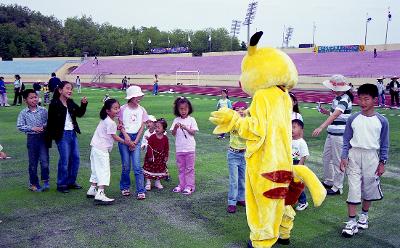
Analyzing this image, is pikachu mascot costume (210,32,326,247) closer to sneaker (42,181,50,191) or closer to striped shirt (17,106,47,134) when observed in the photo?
striped shirt (17,106,47,134)

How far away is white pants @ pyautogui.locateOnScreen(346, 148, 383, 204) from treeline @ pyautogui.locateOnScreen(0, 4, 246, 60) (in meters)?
74.5

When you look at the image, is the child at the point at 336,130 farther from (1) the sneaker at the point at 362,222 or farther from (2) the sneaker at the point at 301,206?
(1) the sneaker at the point at 362,222

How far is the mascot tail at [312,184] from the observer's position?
4.29m

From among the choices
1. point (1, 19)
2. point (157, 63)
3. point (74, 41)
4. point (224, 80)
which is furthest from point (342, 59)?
point (1, 19)

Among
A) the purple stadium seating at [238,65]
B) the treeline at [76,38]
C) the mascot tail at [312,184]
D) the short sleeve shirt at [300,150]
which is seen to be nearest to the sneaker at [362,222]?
the short sleeve shirt at [300,150]

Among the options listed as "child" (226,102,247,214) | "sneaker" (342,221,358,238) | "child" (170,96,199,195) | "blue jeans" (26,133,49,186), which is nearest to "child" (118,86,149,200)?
"child" (170,96,199,195)

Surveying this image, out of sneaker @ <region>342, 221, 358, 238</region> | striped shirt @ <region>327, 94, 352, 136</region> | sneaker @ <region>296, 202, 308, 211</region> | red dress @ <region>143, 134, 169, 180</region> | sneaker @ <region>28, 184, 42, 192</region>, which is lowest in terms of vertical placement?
sneaker @ <region>28, 184, 42, 192</region>

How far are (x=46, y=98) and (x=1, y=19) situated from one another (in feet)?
296

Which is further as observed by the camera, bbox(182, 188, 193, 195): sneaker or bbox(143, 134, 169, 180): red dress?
bbox(143, 134, 169, 180): red dress

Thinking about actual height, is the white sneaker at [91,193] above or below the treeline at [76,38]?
below

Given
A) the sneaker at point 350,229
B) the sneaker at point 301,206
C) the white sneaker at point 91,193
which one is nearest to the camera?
the sneaker at point 350,229

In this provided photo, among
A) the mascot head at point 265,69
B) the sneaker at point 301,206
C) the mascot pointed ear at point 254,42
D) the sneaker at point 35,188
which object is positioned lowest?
the sneaker at point 35,188

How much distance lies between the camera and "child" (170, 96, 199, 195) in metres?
6.83

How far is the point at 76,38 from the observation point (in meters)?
97.0
